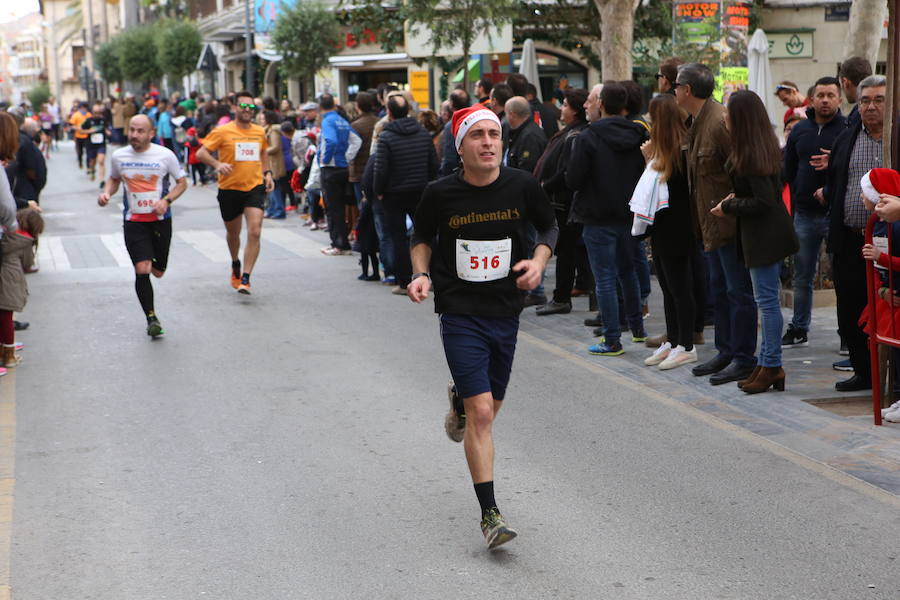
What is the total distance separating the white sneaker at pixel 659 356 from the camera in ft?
29.3

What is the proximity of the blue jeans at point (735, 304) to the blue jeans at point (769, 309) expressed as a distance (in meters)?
0.26

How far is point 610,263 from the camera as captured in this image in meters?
9.24

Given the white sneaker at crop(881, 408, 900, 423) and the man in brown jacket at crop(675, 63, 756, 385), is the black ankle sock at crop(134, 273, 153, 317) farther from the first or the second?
the white sneaker at crop(881, 408, 900, 423)

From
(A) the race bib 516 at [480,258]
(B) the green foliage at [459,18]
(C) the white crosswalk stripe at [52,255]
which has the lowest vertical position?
(C) the white crosswalk stripe at [52,255]

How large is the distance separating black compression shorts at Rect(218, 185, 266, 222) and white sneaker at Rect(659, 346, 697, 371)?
5445 mm

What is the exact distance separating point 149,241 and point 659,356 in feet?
14.6

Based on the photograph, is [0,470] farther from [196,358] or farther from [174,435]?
[196,358]

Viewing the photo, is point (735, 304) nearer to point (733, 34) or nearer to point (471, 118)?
point (471, 118)

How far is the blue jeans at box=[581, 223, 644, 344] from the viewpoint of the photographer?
9203mm

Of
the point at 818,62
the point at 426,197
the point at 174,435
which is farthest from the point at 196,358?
the point at 818,62

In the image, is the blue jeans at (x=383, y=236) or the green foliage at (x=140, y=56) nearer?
the blue jeans at (x=383, y=236)

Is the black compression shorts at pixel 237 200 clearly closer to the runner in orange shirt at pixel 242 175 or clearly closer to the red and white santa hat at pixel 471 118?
the runner in orange shirt at pixel 242 175

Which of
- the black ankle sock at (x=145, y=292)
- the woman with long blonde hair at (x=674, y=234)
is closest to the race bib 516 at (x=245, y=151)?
the black ankle sock at (x=145, y=292)

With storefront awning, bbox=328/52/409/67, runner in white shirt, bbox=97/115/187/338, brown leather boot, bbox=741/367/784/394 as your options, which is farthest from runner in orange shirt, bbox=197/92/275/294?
storefront awning, bbox=328/52/409/67
